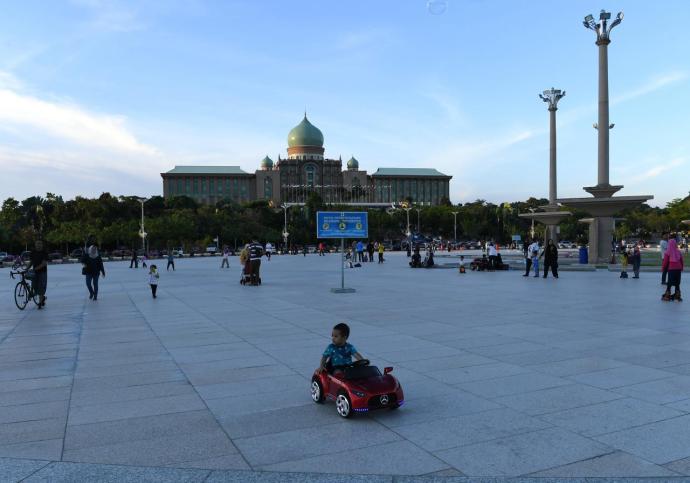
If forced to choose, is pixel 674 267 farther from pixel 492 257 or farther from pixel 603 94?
pixel 603 94

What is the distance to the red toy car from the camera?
561 cm

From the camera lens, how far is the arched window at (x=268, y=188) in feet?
530

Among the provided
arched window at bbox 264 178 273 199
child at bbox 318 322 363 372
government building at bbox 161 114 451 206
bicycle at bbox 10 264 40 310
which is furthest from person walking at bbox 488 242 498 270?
arched window at bbox 264 178 273 199

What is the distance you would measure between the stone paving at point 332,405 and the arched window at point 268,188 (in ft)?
490

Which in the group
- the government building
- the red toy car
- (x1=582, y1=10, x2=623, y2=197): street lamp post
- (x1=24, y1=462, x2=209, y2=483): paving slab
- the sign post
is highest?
the government building

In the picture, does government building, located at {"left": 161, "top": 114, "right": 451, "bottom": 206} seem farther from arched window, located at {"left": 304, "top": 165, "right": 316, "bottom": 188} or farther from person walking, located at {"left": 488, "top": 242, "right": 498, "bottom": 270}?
person walking, located at {"left": 488, "top": 242, "right": 498, "bottom": 270}

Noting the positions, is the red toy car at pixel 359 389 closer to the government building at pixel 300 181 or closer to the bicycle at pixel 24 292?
the bicycle at pixel 24 292

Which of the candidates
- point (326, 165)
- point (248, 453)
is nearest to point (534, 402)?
point (248, 453)

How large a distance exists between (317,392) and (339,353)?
467 mm

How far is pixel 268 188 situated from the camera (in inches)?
6378

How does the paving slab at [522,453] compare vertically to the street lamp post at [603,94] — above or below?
below

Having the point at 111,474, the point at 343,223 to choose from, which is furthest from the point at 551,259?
the point at 111,474

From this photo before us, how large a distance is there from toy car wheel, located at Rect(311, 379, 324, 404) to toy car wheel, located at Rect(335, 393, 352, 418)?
15.1 inches

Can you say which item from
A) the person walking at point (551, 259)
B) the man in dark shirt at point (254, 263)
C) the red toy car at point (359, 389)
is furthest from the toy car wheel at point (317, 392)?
the person walking at point (551, 259)
